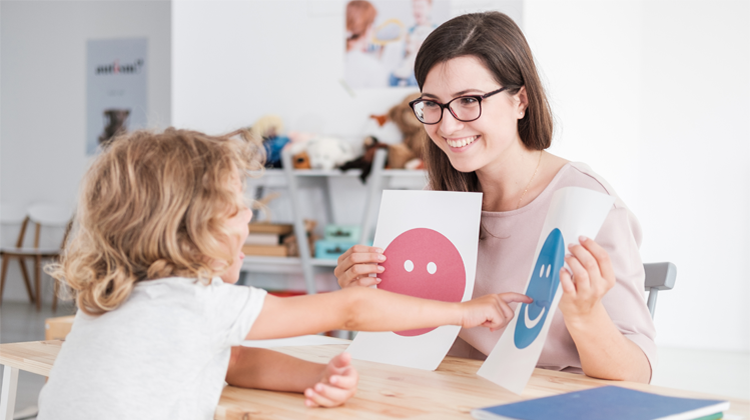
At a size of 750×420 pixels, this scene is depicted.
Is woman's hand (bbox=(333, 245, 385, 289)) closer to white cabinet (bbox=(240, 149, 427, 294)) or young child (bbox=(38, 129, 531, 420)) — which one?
young child (bbox=(38, 129, 531, 420))

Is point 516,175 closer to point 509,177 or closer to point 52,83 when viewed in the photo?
point 509,177

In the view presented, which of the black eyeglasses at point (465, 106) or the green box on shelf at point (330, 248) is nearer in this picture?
the black eyeglasses at point (465, 106)

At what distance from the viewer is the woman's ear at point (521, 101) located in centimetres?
133

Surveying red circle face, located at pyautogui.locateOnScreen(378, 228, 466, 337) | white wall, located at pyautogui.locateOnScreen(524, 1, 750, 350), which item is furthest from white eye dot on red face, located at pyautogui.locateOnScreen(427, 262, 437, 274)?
white wall, located at pyautogui.locateOnScreen(524, 1, 750, 350)

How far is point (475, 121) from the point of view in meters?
1.28

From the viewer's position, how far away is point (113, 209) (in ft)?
2.94

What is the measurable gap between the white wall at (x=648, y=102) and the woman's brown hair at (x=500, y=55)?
8.18 feet

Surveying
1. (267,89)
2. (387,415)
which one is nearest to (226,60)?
(267,89)

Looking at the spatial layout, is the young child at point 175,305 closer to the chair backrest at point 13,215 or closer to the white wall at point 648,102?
the white wall at point 648,102

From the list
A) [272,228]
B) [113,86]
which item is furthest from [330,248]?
[113,86]

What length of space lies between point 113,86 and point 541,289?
6133 mm

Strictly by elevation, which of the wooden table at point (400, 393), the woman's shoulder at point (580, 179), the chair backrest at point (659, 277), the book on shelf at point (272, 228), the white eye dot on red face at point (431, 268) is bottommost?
the book on shelf at point (272, 228)

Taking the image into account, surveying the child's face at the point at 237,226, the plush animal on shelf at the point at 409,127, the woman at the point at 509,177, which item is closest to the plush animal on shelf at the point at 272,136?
the plush animal on shelf at the point at 409,127

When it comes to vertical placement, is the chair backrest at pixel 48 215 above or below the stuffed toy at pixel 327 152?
below
